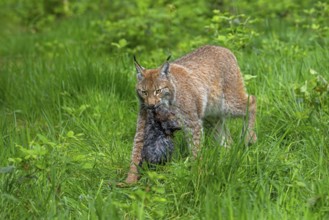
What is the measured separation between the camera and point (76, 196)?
4.31 metres

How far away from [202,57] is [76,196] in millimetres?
2086

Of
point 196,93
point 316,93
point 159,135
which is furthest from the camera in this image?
point 196,93

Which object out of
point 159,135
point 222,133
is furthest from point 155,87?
point 222,133

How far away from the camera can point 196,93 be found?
17.8 feet

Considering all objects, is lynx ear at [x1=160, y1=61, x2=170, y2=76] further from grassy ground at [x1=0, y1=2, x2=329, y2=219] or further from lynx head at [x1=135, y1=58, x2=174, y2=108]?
grassy ground at [x1=0, y1=2, x2=329, y2=219]

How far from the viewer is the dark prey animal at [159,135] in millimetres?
4730

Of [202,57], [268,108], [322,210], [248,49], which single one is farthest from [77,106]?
[322,210]

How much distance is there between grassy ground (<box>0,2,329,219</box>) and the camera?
3.88m

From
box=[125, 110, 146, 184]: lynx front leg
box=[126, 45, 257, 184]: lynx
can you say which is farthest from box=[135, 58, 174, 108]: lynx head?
box=[125, 110, 146, 184]: lynx front leg

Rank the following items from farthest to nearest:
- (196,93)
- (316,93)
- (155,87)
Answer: (196,93) < (316,93) < (155,87)

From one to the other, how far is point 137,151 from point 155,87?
548 mm

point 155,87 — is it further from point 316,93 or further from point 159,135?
point 316,93

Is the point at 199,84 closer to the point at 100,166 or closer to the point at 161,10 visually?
the point at 100,166

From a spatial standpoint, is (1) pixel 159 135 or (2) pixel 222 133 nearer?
(1) pixel 159 135
